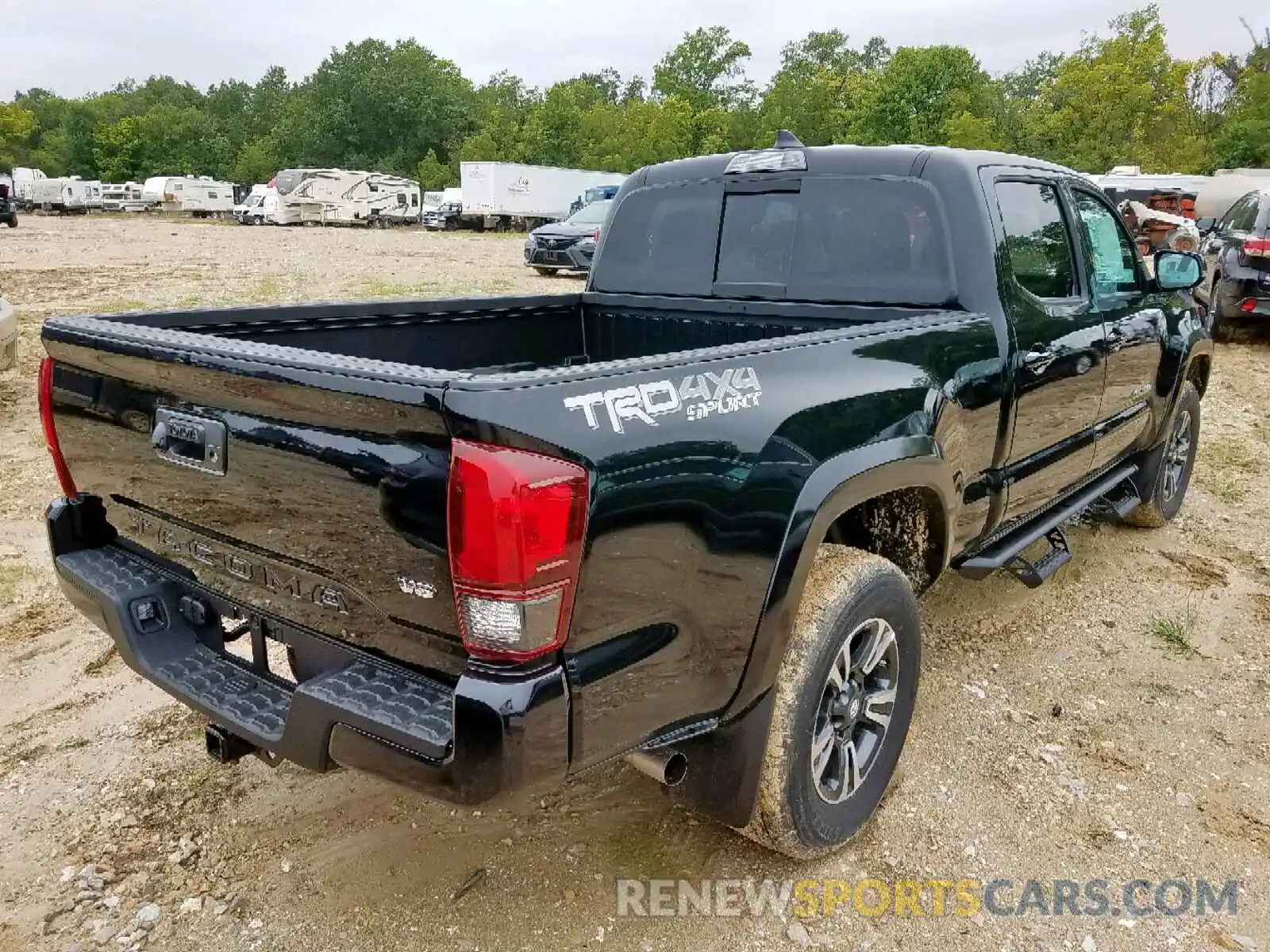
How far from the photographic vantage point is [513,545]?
5.71ft

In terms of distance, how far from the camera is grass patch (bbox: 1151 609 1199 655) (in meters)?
4.09

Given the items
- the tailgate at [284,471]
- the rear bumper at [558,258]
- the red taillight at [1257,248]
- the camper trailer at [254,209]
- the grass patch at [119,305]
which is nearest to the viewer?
the tailgate at [284,471]

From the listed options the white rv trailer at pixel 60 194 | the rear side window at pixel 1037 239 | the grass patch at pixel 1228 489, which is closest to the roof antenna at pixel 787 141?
the rear side window at pixel 1037 239

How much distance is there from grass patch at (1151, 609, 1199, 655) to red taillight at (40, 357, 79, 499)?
163 inches

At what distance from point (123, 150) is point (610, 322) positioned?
88598 mm

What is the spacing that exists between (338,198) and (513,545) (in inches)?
1718

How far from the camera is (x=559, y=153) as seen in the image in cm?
5969

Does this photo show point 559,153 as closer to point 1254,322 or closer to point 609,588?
point 1254,322

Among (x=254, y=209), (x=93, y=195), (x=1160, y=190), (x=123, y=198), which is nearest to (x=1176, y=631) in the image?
(x=1160, y=190)

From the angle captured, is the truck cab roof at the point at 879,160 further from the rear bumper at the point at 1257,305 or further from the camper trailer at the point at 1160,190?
the camper trailer at the point at 1160,190

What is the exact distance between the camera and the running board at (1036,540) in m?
3.51

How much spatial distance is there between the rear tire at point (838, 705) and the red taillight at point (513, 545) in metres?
0.82

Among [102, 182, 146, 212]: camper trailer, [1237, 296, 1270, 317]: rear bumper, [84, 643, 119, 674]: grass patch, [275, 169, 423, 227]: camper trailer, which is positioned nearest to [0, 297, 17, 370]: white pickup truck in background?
[84, 643, 119, 674]: grass patch

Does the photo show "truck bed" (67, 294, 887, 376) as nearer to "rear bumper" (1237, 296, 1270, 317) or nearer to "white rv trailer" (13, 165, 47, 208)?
"rear bumper" (1237, 296, 1270, 317)
